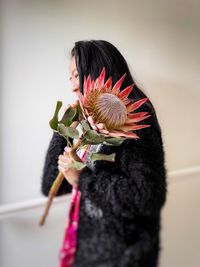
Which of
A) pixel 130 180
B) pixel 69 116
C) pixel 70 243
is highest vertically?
pixel 69 116

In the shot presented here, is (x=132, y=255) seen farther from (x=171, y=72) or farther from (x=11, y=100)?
(x=171, y=72)

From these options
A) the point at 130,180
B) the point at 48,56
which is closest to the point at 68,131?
the point at 130,180

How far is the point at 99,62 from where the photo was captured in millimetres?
679

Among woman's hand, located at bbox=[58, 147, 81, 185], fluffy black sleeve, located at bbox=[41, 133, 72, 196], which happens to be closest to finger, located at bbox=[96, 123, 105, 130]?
woman's hand, located at bbox=[58, 147, 81, 185]

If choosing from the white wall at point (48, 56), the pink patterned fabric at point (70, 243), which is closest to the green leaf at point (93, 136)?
the pink patterned fabric at point (70, 243)

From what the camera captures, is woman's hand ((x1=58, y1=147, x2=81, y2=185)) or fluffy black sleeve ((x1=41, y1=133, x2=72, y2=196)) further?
fluffy black sleeve ((x1=41, y1=133, x2=72, y2=196))

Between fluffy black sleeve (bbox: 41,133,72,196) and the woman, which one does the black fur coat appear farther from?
fluffy black sleeve (bbox: 41,133,72,196)

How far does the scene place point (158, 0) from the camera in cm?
93

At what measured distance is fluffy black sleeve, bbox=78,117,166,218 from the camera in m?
0.55

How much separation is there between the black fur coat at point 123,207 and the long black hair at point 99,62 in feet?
0.38

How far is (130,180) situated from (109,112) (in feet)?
0.47

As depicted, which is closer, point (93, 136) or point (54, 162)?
point (93, 136)

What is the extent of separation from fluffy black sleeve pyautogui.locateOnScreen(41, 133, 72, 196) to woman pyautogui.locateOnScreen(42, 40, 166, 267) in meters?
0.13

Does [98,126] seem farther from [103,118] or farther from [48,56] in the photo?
[48,56]
